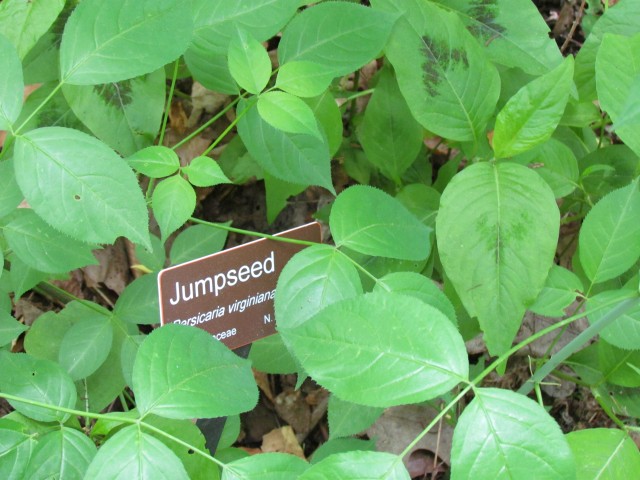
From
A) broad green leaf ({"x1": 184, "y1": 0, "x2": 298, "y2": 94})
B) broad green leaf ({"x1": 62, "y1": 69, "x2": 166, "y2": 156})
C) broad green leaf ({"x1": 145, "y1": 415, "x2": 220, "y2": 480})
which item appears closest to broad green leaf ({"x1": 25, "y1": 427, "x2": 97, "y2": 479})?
broad green leaf ({"x1": 145, "y1": 415, "x2": 220, "y2": 480})

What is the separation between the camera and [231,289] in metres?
1.41

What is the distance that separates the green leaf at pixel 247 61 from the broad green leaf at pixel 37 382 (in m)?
0.65

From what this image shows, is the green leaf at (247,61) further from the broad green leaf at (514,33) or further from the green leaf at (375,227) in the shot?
the broad green leaf at (514,33)

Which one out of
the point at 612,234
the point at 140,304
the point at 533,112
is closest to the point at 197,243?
the point at 140,304

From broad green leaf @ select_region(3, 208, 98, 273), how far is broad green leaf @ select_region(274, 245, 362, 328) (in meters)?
0.41

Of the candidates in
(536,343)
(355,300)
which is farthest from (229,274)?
(536,343)

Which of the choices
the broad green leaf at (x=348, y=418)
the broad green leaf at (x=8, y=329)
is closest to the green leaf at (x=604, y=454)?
the broad green leaf at (x=348, y=418)

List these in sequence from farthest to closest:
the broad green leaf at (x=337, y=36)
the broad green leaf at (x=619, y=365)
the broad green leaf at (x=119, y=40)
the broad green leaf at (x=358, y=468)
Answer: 1. the broad green leaf at (x=619, y=365)
2. the broad green leaf at (x=337, y=36)
3. the broad green leaf at (x=119, y=40)
4. the broad green leaf at (x=358, y=468)

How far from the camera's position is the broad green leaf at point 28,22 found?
136 cm

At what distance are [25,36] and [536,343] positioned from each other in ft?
5.35

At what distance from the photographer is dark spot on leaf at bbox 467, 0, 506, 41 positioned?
63.0 inches

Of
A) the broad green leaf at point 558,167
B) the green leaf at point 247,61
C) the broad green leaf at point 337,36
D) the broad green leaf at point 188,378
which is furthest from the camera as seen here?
the broad green leaf at point 558,167

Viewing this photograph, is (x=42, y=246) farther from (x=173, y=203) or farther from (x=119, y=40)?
(x=119, y=40)

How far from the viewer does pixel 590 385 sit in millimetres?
1631
